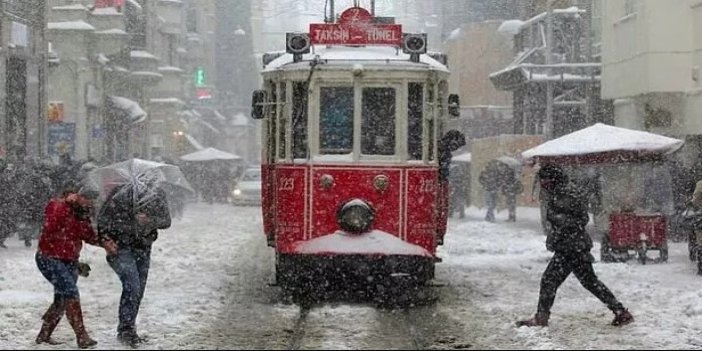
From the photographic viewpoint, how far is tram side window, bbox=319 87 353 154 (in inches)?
543

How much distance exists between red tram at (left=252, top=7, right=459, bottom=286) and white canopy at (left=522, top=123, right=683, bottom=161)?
643 centimetres

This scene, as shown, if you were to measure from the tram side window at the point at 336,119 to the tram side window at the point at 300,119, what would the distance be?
181mm

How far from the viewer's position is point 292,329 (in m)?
11.6

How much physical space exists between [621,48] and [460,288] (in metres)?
15.7

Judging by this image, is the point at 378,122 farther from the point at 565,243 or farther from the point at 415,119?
the point at 565,243

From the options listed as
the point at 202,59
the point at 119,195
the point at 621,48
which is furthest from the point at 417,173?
the point at 202,59

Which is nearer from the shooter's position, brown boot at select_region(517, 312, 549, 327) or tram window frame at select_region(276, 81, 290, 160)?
brown boot at select_region(517, 312, 549, 327)

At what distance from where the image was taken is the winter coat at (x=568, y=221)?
11469 mm

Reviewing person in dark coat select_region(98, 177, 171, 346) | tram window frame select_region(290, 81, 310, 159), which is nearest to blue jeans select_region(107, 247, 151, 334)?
person in dark coat select_region(98, 177, 171, 346)

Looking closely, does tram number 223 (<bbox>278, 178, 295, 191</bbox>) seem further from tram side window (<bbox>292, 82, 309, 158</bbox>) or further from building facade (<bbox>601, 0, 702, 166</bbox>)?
building facade (<bbox>601, 0, 702, 166</bbox>)

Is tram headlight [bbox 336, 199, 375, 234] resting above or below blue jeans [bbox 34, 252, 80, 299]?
above

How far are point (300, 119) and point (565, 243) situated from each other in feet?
12.5

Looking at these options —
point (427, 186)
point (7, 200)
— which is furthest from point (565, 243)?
point (7, 200)

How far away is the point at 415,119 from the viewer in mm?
13859
